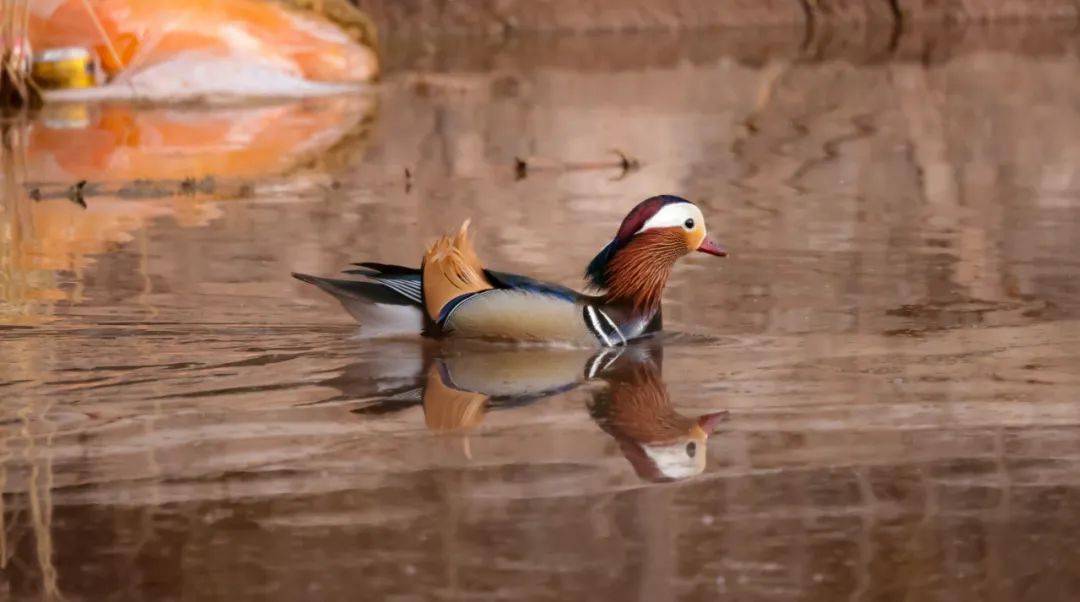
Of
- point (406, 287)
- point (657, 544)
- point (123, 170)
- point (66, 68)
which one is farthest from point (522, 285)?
point (66, 68)

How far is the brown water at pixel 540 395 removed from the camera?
4.43m

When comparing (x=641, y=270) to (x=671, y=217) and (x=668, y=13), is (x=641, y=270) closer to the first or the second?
(x=671, y=217)

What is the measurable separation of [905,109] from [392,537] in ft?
43.6

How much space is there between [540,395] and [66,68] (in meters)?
12.5

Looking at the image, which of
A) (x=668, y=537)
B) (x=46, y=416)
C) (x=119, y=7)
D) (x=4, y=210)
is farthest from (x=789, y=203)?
(x=119, y=7)

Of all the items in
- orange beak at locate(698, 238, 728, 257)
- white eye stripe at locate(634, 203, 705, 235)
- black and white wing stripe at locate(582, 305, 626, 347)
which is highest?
white eye stripe at locate(634, 203, 705, 235)

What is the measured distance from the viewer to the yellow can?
17.7 metres

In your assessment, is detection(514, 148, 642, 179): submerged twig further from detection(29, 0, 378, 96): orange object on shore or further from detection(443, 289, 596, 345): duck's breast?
detection(443, 289, 596, 345): duck's breast

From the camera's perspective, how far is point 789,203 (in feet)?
35.7

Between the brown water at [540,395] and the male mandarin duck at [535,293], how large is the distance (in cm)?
10

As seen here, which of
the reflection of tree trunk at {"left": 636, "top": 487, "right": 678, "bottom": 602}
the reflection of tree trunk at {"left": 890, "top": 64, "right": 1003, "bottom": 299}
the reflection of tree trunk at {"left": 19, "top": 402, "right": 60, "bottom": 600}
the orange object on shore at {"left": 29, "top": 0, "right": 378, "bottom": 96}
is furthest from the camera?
the orange object on shore at {"left": 29, "top": 0, "right": 378, "bottom": 96}

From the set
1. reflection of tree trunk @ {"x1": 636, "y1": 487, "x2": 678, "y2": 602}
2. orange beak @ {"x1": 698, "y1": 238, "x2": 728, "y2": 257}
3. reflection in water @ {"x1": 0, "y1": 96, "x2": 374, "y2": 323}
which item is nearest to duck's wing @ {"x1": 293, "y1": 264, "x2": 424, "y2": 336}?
orange beak @ {"x1": 698, "y1": 238, "x2": 728, "y2": 257}

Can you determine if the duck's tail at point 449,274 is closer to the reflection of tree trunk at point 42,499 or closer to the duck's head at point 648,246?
the duck's head at point 648,246

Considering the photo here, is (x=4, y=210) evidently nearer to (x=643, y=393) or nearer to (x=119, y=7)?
(x=643, y=393)
